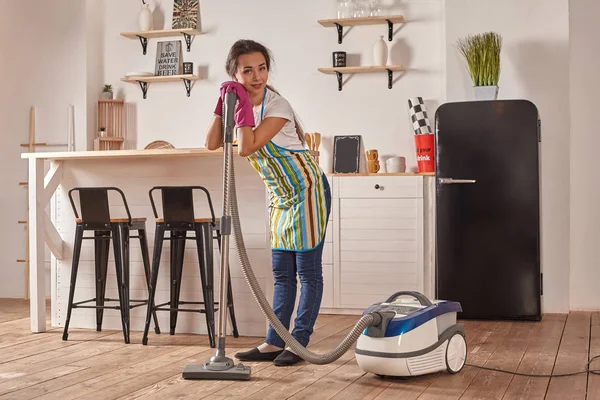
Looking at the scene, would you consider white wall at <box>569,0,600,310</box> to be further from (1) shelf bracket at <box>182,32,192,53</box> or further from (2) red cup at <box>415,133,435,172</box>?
(1) shelf bracket at <box>182,32,192,53</box>

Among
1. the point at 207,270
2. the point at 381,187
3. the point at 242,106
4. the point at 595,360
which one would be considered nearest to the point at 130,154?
the point at 207,270

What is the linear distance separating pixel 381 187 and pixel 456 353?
7.57 ft

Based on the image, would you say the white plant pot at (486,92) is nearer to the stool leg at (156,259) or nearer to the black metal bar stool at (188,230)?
the black metal bar stool at (188,230)

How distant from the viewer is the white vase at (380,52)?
602 centimetres

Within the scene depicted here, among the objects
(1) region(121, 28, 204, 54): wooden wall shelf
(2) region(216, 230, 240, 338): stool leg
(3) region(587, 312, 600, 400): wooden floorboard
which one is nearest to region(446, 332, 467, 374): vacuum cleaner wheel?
(3) region(587, 312, 600, 400): wooden floorboard

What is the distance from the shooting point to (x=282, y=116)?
3564mm

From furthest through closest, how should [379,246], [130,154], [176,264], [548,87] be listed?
1. [379,246]
2. [548,87]
3. [176,264]
4. [130,154]

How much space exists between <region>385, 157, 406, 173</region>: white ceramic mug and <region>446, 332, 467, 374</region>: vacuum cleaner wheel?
2.48 meters

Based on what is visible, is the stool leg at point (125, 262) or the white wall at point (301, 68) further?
the white wall at point (301, 68)

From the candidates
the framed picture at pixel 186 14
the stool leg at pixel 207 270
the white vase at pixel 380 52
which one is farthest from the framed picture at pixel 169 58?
the stool leg at pixel 207 270

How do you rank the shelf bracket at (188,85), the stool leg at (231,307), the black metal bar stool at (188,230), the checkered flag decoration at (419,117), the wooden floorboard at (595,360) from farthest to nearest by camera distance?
the shelf bracket at (188,85), the checkered flag decoration at (419,117), the stool leg at (231,307), the black metal bar stool at (188,230), the wooden floorboard at (595,360)

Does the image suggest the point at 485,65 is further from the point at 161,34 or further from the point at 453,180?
the point at 161,34

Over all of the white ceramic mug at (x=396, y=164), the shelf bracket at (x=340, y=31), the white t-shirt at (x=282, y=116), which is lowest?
the white ceramic mug at (x=396, y=164)

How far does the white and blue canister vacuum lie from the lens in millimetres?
3244
